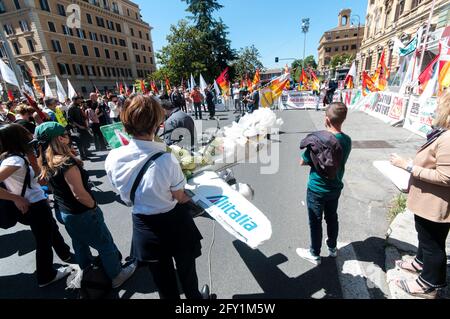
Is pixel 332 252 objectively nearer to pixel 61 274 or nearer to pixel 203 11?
pixel 61 274

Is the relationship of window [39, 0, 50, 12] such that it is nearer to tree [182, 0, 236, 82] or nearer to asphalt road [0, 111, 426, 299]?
tree [182, 0, 236, 82]

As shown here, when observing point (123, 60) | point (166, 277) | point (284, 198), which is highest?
point (123, 60)

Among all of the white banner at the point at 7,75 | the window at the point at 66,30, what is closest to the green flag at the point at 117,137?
the white banner at the point at 7,75

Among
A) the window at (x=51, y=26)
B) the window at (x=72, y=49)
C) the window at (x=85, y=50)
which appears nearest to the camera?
the window at (x=51, y=26)

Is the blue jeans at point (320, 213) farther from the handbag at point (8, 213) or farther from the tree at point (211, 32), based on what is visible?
the tree at point (211, 32)

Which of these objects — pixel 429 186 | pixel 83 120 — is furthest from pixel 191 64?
pixel 429 186

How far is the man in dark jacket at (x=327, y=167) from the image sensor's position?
87.7 inches

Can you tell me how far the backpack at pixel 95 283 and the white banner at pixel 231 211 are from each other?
1646 mm

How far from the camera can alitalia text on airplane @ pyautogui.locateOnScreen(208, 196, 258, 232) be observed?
1591mm

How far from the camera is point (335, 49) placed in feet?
273
